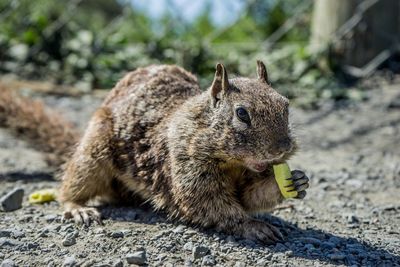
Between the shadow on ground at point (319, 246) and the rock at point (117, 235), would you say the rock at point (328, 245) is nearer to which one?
the shadow on ground at point (319, 246)

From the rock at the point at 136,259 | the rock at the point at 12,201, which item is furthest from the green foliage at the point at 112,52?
the rock at the point at 136,259

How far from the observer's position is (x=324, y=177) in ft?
17.1

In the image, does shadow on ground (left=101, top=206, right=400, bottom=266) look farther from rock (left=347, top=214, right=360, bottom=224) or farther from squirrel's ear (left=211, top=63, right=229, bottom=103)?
squirrel's ear (left=211, top=63, right=229, bottom=103)

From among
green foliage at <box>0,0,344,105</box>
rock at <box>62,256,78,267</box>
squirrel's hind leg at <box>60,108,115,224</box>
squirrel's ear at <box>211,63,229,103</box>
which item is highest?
green foliage at <box>0,0,344,105</box>

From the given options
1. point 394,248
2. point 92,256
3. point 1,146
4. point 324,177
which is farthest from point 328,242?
point 1,146

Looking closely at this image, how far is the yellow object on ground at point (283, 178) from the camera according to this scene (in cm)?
358

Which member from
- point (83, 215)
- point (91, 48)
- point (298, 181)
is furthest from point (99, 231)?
point (91, 48)

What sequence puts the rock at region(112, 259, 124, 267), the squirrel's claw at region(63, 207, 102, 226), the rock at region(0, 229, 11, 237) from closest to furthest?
the rock at region(112, 259, 124, 267), the rock at region(0, 229, 11, 237), the squirrel's claw at region(63, 207, 102, 226)

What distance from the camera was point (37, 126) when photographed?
484cm

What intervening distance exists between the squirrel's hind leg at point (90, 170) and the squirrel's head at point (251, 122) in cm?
84

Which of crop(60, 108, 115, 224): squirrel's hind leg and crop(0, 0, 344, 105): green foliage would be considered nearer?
crop(60, 108, 115, 224): squirrel's hind leg

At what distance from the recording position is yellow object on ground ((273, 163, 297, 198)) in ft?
11.8

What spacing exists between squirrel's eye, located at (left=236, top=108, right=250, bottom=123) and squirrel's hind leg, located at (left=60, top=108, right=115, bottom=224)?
0.99 m

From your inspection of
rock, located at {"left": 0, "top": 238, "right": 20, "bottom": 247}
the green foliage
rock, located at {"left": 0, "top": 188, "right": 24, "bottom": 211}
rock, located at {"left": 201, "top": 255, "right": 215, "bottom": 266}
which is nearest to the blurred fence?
the green foliage
